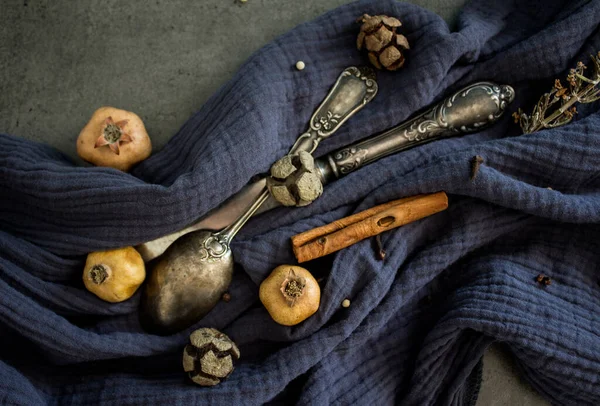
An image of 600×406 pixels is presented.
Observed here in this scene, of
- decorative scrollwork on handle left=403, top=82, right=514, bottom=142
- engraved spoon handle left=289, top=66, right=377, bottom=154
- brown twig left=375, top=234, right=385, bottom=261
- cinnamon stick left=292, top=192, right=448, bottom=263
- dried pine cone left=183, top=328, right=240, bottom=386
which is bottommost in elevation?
dried pine cone left=183, top=328, right=240, bottom=386

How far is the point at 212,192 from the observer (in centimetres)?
94

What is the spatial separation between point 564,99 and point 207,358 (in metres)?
0.75

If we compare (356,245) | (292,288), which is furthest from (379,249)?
(292,288)

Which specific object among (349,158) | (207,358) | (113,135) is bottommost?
(207,358)

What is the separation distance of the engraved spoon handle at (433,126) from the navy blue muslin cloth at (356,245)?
0.02m

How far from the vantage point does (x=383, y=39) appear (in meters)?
1.01

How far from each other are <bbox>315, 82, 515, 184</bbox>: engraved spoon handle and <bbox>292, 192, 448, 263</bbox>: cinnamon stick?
103mm

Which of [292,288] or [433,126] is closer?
[292,288]

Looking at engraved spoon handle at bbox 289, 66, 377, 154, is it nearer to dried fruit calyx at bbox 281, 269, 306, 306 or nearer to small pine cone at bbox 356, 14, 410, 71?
small pine cone at bbox 356, 14, 410, 71

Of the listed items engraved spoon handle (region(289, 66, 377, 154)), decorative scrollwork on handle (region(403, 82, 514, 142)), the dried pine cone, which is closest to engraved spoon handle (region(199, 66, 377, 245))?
engraved spoon handle (region(289, 66, 377, 154))

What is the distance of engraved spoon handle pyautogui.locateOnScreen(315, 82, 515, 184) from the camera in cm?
104

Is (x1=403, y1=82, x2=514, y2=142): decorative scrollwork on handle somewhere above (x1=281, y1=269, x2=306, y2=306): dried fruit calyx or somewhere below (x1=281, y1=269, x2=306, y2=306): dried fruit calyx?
above

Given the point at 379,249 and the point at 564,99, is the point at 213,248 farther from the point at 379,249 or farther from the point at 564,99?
the point at 564,99

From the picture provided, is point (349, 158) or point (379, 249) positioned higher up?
point (349, 158)
